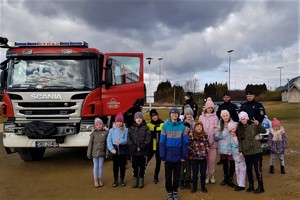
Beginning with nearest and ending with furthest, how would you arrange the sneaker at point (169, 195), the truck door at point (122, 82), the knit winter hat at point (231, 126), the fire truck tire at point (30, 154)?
the sneaker at point (169, 195)
the knit winter hat at point (231, 126)
the truck door at point (122, 82)
the fire truck tire at point (30, 154)

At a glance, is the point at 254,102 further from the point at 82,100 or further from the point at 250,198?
the point at 82,100

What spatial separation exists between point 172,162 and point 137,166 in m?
1.11

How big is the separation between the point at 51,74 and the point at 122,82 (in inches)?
78.2

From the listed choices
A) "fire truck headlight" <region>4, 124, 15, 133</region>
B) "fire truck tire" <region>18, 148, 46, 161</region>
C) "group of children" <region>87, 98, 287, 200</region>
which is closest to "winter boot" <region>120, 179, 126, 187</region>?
"group of children" <region>87, 98, 287, 200</region>

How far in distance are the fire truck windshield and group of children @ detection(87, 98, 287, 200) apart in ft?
5.72

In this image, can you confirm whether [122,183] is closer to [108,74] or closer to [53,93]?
[53,93]

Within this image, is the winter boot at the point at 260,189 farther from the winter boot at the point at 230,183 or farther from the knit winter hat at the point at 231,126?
the knit winter hat at the point at 231,126

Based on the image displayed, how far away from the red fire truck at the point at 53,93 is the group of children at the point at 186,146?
136cm

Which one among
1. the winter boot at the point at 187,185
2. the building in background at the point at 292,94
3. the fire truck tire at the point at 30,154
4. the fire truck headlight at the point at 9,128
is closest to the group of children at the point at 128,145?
the winter boot at the point at 187,185

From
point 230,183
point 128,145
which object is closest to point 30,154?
point 128,145

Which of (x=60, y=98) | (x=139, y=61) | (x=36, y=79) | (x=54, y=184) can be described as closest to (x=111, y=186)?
(x=54, y=184)

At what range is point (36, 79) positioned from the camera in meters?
8.08

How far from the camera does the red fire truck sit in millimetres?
7918

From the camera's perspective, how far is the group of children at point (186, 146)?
571cm
